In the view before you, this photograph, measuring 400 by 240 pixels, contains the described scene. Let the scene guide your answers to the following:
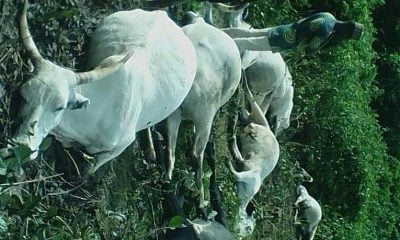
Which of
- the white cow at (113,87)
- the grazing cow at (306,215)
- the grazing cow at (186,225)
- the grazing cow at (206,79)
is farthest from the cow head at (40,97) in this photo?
the grazing cow at (306,215)

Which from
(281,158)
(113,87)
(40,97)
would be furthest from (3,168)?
(281,158)

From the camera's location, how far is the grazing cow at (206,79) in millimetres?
4723

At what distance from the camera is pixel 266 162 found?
20.1 ft

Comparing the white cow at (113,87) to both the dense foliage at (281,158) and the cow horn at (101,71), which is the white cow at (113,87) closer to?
the cow horn at (101,71)

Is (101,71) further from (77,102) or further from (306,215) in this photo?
(306,215)

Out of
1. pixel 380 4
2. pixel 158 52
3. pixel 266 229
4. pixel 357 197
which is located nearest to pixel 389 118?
pixel 380 4

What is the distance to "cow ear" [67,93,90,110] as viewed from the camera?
3414 mm

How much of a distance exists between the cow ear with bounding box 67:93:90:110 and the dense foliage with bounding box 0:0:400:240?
7.1 inches

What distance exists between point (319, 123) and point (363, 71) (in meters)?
1.02

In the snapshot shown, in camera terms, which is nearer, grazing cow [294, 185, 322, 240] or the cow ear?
the cow ear

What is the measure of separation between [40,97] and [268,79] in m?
3.03

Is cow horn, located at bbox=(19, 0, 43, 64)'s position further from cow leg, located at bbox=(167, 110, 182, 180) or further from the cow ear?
cow leg, located at bbox=(167, 110, 182, 180)

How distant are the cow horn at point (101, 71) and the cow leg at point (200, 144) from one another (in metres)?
1.27

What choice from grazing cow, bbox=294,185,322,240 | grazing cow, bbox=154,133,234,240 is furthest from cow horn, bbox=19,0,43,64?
grazing cow, bbox=294,185,322,240
